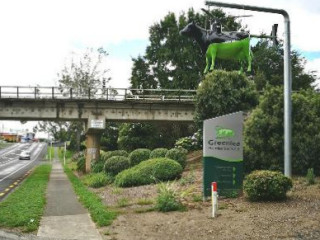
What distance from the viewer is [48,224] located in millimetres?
11836

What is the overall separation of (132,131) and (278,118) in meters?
27.6

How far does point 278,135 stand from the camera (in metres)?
19.5

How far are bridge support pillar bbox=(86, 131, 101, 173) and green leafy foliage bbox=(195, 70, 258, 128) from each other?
11.7 metres

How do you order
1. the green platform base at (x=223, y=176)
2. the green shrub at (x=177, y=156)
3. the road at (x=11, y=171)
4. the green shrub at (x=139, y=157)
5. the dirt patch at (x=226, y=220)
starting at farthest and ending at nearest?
1. the green shrub at (x=139, y=157)
2. the road at (x=11, y=171)
3. the green shrub at (x=177, y=156)
4. the green platform base at (x=223, y=176)
5. the dirt patch at (x=226, y=220)

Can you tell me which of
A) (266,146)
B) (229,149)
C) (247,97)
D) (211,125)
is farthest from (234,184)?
(247,97)

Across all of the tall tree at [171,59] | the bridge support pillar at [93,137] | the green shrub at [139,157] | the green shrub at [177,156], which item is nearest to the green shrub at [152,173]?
the green shrub at [177,156]

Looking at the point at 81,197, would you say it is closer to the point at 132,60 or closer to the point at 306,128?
the point at 306,128

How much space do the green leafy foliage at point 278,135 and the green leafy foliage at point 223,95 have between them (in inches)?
319

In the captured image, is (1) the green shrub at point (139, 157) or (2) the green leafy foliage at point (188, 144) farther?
(2) the green leafy foliage at point (188, 144)

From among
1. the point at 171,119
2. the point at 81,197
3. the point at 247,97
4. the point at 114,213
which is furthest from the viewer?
the point at 171,119

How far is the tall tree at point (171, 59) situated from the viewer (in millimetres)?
58969

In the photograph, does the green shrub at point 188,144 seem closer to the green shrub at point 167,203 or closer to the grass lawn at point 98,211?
the grass lawn at point 98,211

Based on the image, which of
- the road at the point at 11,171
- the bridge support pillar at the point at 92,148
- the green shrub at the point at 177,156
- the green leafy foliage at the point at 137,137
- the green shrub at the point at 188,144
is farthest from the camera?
the green leafy foliage at the point at 137,137

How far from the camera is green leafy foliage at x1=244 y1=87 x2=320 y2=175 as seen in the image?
62.1 feet
